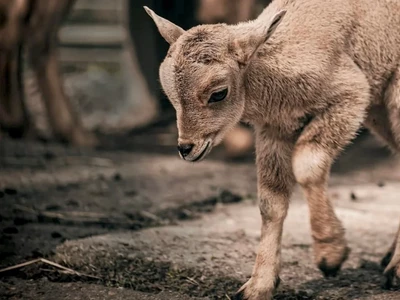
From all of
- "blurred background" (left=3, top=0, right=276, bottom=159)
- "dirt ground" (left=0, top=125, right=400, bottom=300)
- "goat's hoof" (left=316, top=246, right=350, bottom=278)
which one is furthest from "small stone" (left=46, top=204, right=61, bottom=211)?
"blurred background" (left=3, top=0, right=276, bottom=159)

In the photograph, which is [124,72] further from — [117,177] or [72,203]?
[72,203]

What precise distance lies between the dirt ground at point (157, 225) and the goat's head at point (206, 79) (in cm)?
84

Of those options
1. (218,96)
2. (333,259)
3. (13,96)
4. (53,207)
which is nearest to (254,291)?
(333,259)

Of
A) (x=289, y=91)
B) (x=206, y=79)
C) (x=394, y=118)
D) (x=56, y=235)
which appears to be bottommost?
(x=56, y=235)

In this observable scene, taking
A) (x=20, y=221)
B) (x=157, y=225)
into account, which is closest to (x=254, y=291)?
(x=157, y=225)

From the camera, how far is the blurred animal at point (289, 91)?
4.32 m

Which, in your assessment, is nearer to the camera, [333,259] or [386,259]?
[333,259]

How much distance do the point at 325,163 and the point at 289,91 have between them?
0.40 meters

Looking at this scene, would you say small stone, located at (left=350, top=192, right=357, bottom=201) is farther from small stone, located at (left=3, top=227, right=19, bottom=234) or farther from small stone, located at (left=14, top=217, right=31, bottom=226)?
small stone, located at (left=3, top=227, right=19, bottom=234)

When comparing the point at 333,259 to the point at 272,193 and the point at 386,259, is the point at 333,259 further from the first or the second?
the point at 386,259

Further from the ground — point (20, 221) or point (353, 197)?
point (20, 221)

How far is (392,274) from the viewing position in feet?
15.3

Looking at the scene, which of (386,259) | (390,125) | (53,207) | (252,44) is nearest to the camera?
(252,44)

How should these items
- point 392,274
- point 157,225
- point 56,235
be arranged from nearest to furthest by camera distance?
point 392,274 → point 56,235 → point 157,225
